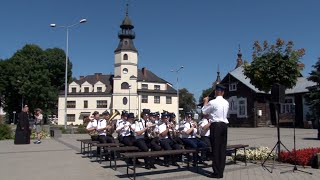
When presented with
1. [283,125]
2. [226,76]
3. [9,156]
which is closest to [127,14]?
[226,76]

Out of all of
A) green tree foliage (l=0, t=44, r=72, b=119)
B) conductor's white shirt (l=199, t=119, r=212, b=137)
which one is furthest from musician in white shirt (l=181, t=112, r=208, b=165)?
green tree foliage (l=0, t=44, r=72, b=119)

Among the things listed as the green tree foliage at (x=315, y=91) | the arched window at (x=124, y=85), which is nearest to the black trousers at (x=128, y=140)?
the green tree foliage at (x=315, y=91)

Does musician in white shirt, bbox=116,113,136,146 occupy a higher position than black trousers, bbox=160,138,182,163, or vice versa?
musician in white shirt, bbox=116,113,136,146

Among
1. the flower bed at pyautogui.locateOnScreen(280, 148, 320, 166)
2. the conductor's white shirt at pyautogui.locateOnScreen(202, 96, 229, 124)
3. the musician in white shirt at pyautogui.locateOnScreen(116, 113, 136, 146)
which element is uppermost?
the conductor's white shirt at pyautogui.locateOnScreen(202, 96, 229, 124)

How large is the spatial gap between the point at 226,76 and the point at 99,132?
3837 centimetres

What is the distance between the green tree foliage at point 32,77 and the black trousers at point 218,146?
56.3 meters

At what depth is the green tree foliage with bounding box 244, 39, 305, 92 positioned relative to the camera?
12.9m

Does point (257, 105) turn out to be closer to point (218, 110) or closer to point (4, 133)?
point (4, 133)

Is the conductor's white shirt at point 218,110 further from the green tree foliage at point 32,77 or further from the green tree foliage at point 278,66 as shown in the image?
the green tree foliage at point 32,77

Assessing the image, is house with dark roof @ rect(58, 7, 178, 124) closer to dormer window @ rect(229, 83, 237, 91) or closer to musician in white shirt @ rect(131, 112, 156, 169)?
dormer window @ rect(229, 83, 237, 91)

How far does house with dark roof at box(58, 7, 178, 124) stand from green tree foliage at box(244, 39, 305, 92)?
5775 cm

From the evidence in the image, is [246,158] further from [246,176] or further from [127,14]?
[127,14]

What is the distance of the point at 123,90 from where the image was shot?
2822 inches

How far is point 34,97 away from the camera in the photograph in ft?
205
